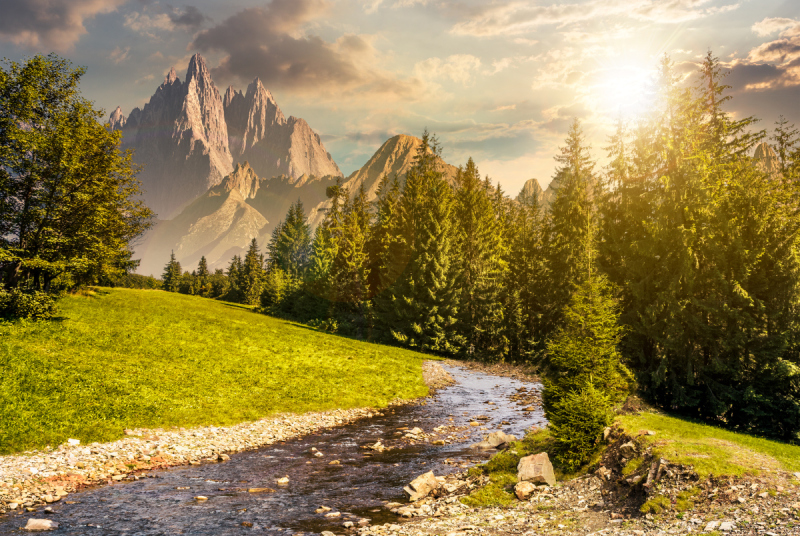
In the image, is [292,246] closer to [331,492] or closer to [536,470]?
[331,492]

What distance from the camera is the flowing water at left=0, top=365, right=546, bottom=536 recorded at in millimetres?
10268

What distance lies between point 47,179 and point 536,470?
115ft

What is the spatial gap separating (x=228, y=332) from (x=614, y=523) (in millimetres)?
36039

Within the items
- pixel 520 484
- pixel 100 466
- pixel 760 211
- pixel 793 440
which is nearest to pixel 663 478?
pixel 520 484

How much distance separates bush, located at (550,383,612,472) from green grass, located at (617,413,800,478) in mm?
1074

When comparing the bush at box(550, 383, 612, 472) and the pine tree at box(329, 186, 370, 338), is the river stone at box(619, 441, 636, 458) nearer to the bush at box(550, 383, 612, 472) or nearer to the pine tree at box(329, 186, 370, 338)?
the bush at box(550, 383, 612, 472)

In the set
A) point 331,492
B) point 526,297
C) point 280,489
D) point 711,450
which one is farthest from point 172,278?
point 711,450

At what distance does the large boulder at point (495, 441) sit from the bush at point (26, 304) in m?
29.6

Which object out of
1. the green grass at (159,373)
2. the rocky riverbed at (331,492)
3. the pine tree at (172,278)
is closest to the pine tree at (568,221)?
the green grass at (159,373)

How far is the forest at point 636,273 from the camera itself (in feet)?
59.6

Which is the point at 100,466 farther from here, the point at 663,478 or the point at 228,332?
the point at 228,332

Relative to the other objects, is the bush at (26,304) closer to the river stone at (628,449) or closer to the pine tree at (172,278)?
the river stone at (628,449)

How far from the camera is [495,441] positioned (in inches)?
701

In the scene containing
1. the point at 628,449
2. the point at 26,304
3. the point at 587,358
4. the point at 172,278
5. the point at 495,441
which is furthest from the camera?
the point at 172,278
